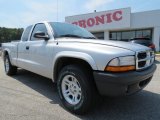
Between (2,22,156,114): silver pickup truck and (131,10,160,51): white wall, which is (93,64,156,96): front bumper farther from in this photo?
(131,10,160,51): white wall

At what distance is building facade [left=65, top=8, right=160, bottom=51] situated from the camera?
23094 mm

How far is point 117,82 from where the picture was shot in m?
3.28

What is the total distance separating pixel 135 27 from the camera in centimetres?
2372

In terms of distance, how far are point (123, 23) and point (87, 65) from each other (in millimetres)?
21177

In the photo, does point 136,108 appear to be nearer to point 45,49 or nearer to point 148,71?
point 148,71

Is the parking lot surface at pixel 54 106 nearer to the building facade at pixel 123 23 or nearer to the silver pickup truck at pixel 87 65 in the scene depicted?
the silver pickup truck at pixel 87 65

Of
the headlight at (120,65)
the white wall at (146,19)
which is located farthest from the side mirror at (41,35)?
the white wall at (146,19)

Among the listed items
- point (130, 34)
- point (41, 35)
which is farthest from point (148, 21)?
point (41, 35)

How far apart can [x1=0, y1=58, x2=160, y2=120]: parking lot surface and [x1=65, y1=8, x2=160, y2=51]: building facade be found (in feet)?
61.1

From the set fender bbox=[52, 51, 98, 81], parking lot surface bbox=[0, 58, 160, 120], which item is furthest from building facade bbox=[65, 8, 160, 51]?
fender bbox=[52, 51, 98, 81]

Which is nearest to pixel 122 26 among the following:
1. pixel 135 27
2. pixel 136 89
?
pixel 135 27

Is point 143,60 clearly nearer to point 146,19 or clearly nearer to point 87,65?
point 87,65

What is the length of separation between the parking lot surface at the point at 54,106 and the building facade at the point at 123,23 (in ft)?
61.1

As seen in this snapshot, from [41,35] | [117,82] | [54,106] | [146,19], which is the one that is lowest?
[54,106]
